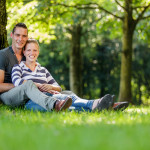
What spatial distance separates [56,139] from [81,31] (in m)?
15.2

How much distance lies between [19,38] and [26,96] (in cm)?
137

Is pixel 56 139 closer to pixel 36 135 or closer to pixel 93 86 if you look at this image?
Answer: pixel 36 135

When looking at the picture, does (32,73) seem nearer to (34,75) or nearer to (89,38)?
(34,75)

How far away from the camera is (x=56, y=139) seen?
256 centimetres

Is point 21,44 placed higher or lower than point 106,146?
higher

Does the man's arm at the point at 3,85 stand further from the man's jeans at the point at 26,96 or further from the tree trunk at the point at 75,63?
the tree trunk at the point at 75,63

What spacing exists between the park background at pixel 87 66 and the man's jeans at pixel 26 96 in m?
0.18

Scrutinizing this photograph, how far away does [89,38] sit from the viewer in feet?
64.3

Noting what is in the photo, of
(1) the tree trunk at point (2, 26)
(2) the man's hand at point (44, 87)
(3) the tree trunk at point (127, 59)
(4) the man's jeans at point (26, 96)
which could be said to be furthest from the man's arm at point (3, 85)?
(3) the tree trunk at point (127, 59)

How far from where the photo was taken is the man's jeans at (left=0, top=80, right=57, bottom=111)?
491 centimetres

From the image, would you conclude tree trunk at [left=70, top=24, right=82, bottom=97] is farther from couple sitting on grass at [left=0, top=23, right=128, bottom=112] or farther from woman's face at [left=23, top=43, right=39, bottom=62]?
woman's face at [left=23, top=43, right=39, bottom=62]

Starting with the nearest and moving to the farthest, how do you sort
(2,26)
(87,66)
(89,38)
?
(2,26) < (89,38) < (87,66)

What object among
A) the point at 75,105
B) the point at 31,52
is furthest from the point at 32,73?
the point at 75,105

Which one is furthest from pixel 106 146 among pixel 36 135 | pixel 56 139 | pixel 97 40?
pixel 97 40
